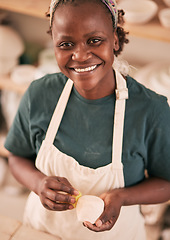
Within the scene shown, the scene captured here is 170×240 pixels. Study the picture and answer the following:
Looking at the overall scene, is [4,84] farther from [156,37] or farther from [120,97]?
[120,97]

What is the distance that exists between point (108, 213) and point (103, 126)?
26cm

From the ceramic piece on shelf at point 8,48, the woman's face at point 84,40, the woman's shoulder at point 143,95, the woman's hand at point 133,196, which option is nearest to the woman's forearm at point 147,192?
the woman's hand at point 133,196

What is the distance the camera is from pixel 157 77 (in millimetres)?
1602

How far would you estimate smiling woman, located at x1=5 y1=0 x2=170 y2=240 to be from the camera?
0.83 m

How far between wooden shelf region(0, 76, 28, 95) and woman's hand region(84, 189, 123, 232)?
1057 millimetres

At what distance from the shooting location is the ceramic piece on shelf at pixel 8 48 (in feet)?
6.06

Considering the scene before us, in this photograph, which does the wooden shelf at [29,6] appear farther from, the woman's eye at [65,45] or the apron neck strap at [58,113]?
the woman's eye at [65,45]

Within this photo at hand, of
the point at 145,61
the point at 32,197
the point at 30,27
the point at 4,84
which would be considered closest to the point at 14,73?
the point at 4,84

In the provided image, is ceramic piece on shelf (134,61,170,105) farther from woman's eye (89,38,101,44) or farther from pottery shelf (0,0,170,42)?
woman's eye (89,38,101,44)

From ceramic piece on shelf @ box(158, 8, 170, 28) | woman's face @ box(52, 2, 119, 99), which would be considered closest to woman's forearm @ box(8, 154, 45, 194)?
woman's face @ box(52, 2, 119, 99)

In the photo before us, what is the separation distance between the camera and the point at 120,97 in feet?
3.10

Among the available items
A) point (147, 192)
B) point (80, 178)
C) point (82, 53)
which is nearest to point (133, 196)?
point (147, 192)

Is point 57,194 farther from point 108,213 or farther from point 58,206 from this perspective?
point 108,213

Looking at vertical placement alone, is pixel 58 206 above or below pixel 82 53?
below
